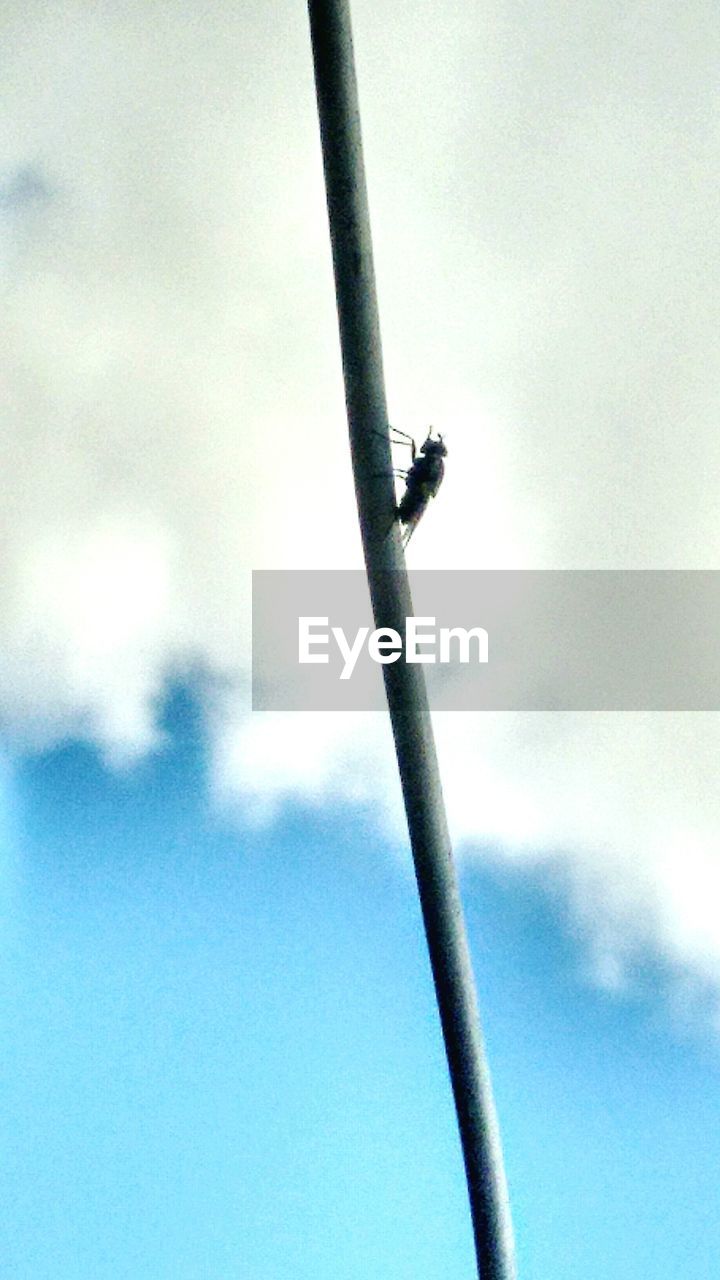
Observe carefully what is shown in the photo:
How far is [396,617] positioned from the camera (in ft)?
26.6

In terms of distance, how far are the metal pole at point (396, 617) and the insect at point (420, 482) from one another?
0.88ft

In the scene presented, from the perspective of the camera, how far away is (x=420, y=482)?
28.6 feet

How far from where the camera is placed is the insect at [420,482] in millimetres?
8398

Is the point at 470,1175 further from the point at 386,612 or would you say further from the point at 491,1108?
the point at 386,612

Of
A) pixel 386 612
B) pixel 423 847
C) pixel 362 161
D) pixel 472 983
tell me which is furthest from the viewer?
pixel 472 983

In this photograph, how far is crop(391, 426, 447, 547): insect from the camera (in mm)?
8398

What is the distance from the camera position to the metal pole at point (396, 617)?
21.8ft

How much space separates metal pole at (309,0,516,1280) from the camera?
6641 mm

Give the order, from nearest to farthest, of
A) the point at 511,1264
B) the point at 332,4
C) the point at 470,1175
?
the point at 332,4 < the point at 470,1175 < the point at 511,1264

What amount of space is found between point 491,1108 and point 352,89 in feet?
31.3

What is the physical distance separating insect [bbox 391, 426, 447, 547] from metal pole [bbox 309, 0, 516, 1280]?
0.88ft

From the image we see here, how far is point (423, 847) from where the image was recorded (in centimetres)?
869

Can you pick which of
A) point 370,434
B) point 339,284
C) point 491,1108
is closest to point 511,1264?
point 491,1108

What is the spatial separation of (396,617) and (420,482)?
1409mm
